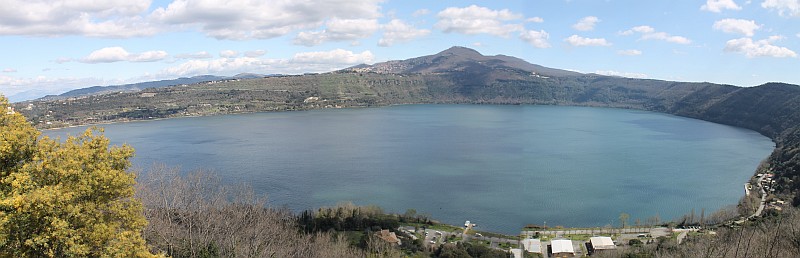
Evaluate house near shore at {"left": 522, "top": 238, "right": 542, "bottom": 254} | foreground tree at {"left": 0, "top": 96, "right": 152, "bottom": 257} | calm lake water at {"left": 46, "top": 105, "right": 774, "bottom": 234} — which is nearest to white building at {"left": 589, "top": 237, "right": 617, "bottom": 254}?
house near shore at {"left": 522, "top": 238, "right": 542, "bottom": 254}

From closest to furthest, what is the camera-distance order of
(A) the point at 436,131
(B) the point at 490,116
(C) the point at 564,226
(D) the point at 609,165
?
1. (C) the point at 564,226
2. (D) the point at 609,165
3. (A) the point at 436,131
4. (B) the point at 490,116

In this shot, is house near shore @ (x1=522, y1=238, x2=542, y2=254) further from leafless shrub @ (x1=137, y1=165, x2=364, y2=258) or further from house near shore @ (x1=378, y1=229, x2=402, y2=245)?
leafless shrub @ (x1=137, y1=165, x2=364, y2=258)

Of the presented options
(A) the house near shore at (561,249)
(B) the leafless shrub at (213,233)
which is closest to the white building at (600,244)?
(A) the house near shore at (561,249)

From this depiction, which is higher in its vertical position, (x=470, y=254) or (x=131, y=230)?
(x=131, y=230)

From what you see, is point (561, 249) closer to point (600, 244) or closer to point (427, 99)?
point (600, 244)

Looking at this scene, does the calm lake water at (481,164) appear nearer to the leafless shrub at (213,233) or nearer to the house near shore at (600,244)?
the house near shore at (600,244)

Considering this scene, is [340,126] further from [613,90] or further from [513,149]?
[613,90]

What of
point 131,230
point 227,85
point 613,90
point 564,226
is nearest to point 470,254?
point 564,226
